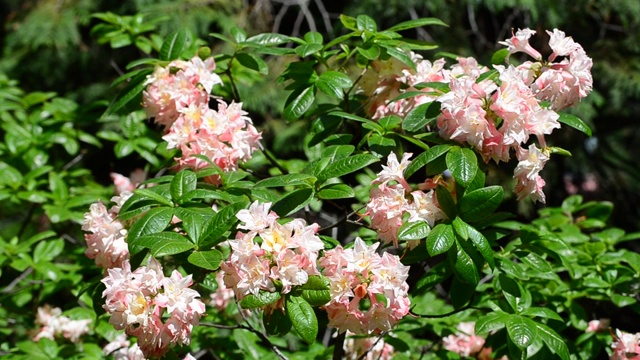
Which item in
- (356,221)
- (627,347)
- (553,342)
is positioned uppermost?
(356,221)

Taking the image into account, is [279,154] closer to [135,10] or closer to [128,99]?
[135,10]

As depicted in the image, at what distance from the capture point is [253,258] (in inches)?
43.7

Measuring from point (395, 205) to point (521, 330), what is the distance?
353mm

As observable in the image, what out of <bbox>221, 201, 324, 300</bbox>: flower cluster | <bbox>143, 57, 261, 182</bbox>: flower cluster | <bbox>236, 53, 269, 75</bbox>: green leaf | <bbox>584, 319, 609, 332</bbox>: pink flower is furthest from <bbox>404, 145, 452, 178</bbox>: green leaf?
<bbox>584, 319, 609, 332</bbox>: pink flower

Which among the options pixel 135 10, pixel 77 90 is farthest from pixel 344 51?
pixel 77 90

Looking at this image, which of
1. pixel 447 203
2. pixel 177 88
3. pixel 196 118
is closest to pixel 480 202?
pixel 447 203

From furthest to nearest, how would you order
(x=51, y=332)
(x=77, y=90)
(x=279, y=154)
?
(x=77, y=90), (x=279, y=154), (x=51, y=332)

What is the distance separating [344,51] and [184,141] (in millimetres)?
411

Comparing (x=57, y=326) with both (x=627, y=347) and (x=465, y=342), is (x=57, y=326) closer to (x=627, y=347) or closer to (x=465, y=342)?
(x=465, y=342)

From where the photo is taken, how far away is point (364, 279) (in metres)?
1.18

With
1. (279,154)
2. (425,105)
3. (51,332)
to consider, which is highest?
(425,105)

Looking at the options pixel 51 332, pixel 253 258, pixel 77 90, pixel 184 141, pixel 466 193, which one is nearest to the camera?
pixel 253 258

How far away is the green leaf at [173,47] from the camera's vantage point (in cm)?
171

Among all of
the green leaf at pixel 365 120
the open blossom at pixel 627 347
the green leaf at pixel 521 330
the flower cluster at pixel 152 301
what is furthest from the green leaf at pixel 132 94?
the open blossom at pixel 627 347
